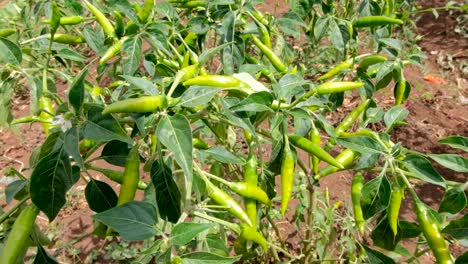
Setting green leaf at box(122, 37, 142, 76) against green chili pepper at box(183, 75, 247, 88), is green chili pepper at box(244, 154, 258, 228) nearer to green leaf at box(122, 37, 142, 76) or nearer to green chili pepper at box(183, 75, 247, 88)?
green chili pepper at box(183, 75, 247, 88)

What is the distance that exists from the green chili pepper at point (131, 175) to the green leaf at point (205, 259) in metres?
0.24

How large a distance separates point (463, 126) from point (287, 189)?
8.98 ft

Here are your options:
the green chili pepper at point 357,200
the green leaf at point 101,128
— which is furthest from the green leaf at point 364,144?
the green leaf at point 101,128

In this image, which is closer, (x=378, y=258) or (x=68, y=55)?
(x=378, y=258)

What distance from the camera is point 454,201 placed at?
1.25 m

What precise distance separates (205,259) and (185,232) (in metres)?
0.07

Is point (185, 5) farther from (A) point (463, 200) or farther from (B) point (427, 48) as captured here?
(B) point (427, 48)

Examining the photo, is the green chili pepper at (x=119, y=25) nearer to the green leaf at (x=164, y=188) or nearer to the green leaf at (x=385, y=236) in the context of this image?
the green leaf at (x=164, y=188)

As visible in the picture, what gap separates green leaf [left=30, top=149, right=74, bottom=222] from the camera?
1.06 metres

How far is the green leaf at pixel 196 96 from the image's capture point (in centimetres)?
104

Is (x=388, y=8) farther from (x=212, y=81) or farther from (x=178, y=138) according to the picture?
(x=178, y=138)

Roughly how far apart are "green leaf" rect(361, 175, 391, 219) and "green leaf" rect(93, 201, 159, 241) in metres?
0.55

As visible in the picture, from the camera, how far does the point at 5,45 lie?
1.38 metres

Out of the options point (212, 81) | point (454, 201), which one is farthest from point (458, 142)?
point (212, 81)
